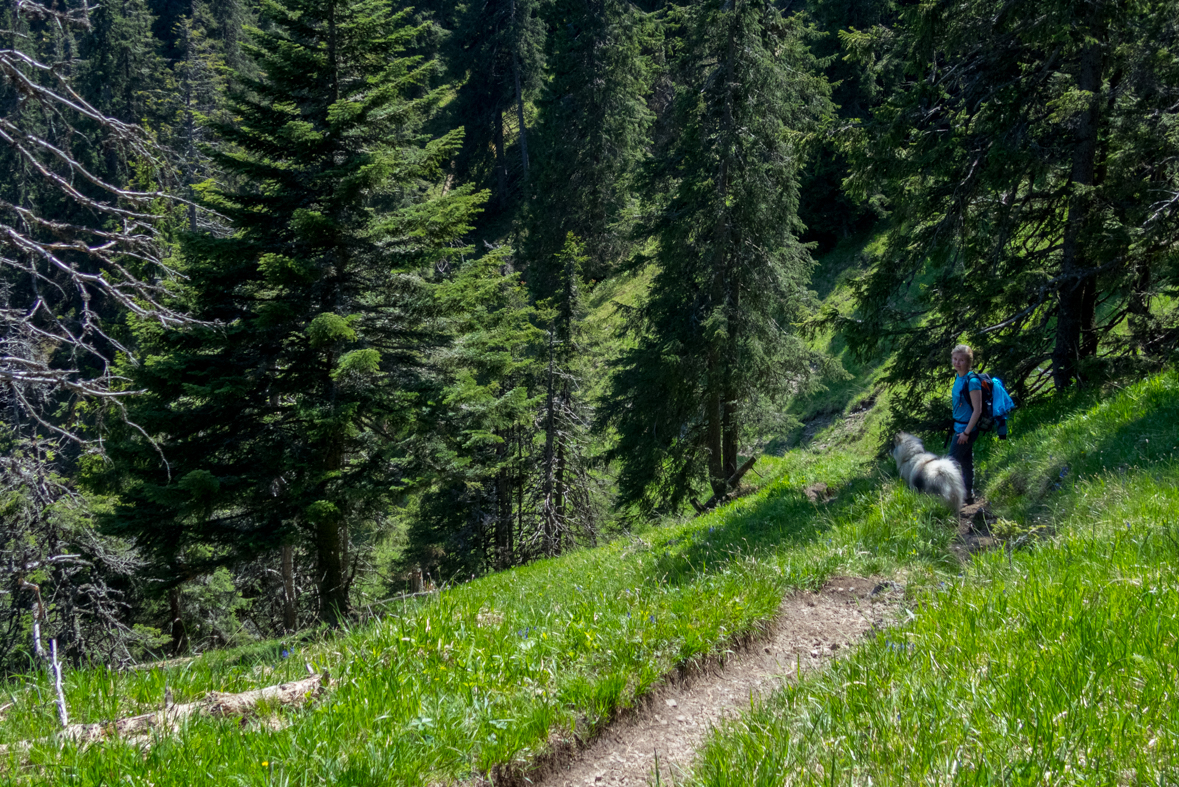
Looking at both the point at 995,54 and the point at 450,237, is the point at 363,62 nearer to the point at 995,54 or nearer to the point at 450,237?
the point at 450,237

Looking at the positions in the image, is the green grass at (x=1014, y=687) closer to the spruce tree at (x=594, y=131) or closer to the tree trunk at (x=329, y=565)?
the tree trunk at (x=329, y=565)

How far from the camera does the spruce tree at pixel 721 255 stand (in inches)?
609

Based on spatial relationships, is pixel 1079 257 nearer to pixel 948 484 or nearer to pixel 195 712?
pixel 948 484

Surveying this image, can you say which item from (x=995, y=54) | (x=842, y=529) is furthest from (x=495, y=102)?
(x=842, y=529)

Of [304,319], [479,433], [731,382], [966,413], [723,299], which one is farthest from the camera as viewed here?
[723,299]

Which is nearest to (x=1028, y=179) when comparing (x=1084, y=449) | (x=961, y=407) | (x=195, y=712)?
(x=961, y=407)

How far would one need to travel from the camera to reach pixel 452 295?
13.0 metres

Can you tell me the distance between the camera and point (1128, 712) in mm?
2363

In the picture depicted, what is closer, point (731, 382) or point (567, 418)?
point (731, 382)

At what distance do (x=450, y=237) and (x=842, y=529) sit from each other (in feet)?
32.5

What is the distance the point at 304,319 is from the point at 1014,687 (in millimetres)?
12452

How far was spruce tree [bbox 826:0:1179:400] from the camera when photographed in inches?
307

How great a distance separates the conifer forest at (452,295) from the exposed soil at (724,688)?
7.61ft

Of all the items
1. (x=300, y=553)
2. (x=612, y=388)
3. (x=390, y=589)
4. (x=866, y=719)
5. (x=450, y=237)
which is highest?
(x=450, y=237)
